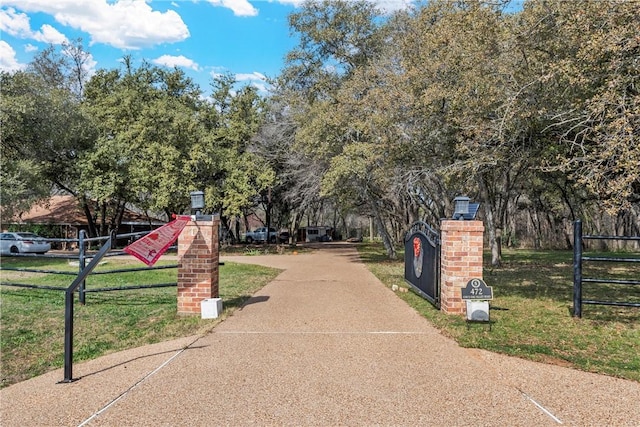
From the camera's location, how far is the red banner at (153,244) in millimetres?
6086

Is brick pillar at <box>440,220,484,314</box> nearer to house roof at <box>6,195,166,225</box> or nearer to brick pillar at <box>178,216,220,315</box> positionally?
brick pillar at <box>178,216,220,315</box>

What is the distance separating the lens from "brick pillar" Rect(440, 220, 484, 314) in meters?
7.52

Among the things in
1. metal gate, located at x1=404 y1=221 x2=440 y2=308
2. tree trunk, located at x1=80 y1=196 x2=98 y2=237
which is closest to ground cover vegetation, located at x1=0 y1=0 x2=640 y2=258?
tree trunk, located at x1=80 y1=196 x2=98 y2=237

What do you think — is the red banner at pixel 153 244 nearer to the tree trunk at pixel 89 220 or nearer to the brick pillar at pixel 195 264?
the brick pillar at pixel 195 264

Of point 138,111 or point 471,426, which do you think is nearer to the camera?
point 471,426

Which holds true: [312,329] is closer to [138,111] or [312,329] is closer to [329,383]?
[329,383]

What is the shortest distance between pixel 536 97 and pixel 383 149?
5352 mm

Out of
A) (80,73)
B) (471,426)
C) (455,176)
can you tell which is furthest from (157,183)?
(471,426)

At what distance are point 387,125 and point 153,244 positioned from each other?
8.88m

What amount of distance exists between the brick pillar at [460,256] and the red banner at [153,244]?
13.5 ft

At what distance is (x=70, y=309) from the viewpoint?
188 inches

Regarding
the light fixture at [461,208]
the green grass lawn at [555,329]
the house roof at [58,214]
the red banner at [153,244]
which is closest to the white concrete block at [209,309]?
the red banner at [153,244]

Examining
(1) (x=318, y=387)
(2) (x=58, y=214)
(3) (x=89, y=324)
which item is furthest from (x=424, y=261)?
(2) (x=58, y=214)

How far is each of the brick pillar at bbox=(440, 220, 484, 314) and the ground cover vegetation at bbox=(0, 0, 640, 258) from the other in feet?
6.35
